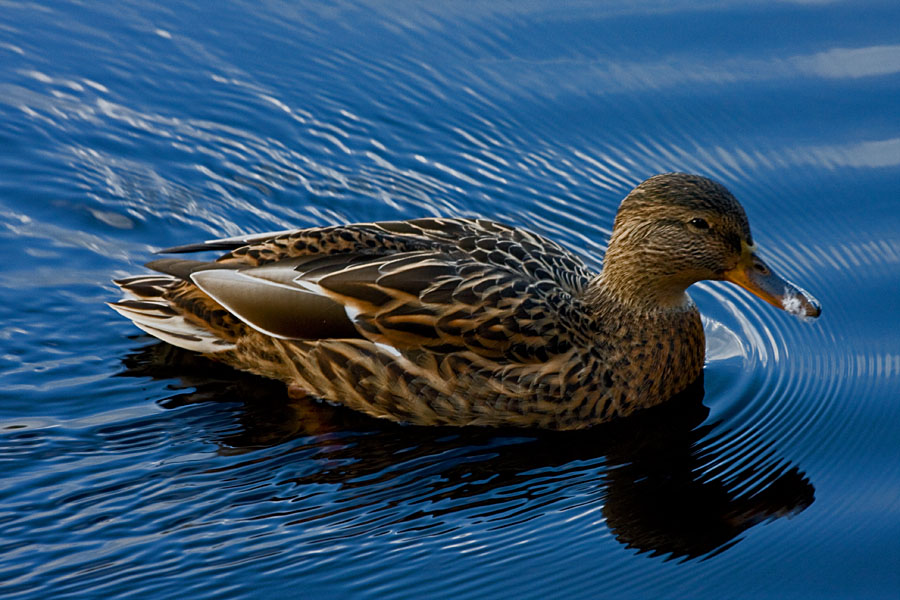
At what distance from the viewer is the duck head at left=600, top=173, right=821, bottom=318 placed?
7879 mm

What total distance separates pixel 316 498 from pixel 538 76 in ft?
15.4

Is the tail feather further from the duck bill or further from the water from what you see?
the duck bill

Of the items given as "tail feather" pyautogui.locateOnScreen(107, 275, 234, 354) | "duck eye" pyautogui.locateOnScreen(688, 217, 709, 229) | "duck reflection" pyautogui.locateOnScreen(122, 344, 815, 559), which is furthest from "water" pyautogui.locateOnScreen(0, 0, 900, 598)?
"duck eye" pyautogui.locateOnScreen(688, 217, 709, 229)

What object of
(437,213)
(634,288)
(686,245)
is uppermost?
(437,213)

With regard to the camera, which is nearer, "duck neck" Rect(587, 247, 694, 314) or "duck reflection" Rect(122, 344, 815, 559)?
"duck reflection" Rect(122, 344, 815, 559)

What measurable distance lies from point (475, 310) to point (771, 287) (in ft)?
5.83

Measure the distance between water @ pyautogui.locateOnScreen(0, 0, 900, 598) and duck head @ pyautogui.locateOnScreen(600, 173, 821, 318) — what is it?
2.38 feet

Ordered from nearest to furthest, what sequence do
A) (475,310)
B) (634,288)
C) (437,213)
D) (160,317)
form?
(475,310)
(634,288)
(160,317)
(437,213)

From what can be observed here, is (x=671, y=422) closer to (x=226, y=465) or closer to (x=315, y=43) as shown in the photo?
(x=226, y=465)

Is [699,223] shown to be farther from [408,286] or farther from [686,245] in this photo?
[408,286]

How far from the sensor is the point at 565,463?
761 centimetres

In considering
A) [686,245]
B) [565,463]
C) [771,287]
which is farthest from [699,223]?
[565,463]

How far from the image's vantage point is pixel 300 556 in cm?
670

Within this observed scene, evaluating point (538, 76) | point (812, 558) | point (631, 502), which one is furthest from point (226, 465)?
point (538, 76)
